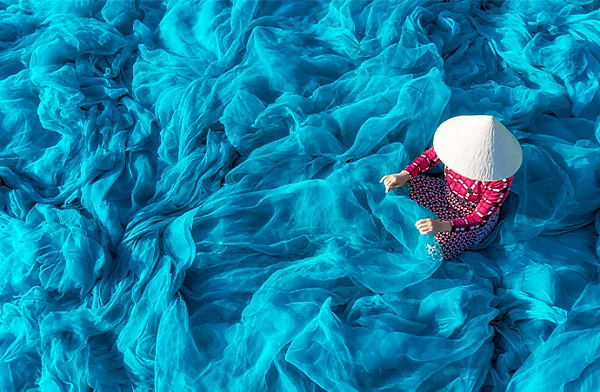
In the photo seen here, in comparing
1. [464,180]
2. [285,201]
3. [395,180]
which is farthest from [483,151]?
[285,201]

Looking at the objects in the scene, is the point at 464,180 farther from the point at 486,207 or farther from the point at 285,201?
the point at 285,201

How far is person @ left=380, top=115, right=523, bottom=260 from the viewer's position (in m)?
1.86

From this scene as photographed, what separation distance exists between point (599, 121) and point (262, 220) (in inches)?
58.2

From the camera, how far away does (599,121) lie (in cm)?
230

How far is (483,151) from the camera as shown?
185cm

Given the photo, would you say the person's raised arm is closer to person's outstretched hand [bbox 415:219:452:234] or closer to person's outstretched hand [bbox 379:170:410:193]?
person's outstretched hand [bbox 415:219:452:234]

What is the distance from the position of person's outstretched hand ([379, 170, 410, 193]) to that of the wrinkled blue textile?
2.1 inches

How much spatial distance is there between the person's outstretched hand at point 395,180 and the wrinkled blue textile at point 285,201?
5cm

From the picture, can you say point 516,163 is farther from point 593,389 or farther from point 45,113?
point 45,113

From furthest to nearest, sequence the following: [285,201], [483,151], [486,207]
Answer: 1. [285,201]
2. [486,207]
3. [483,151]

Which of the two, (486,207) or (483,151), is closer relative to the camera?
(483,151)

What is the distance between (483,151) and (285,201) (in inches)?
30.2

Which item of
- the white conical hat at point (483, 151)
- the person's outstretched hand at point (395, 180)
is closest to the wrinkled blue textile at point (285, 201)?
the person's outstretched hand at point (395, 180)

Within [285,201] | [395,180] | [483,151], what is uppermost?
[483,151]
